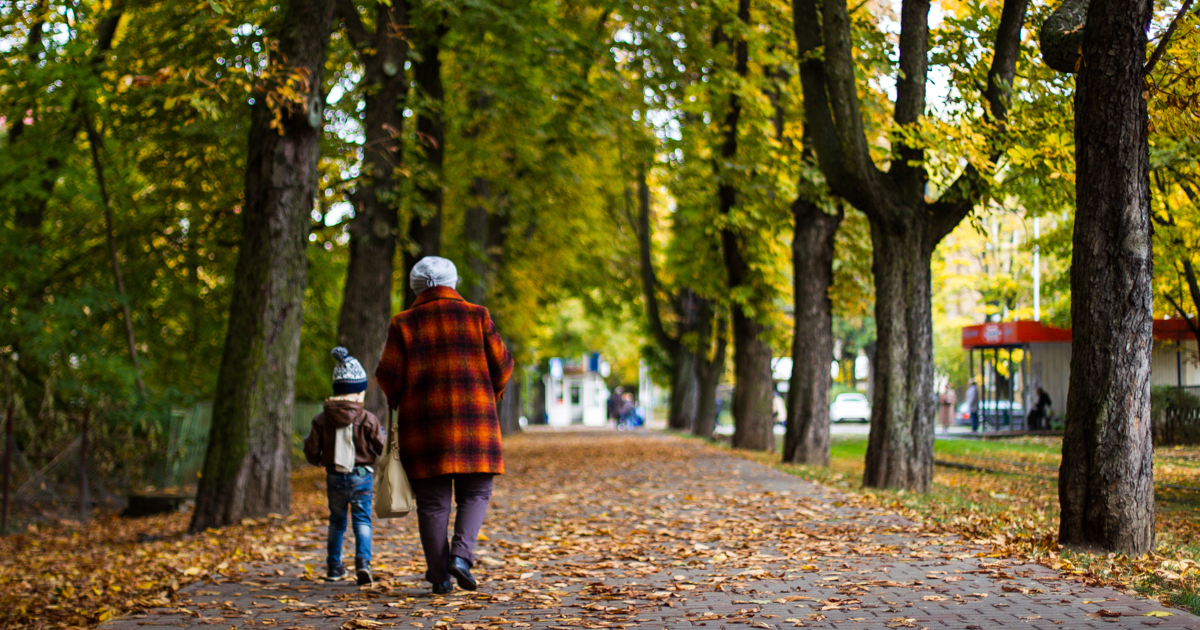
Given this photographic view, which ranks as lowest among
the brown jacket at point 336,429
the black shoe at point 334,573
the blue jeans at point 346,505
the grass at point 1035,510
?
the black shoe at point 334,573

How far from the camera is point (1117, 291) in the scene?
6902 mm

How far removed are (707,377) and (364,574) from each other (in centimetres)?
2313

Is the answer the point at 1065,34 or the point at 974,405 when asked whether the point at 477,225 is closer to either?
the point at 1065,34

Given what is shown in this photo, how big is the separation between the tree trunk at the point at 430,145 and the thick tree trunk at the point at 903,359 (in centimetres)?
649

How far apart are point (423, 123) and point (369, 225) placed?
2871 millimetres

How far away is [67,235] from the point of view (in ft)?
57.3

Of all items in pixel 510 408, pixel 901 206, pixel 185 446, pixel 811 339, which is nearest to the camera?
pixel 901 206

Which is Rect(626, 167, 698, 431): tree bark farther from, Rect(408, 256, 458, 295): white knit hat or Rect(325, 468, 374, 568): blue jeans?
Rect(408, 256, 458, 295): white knit hat

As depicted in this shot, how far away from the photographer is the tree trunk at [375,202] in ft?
47.2

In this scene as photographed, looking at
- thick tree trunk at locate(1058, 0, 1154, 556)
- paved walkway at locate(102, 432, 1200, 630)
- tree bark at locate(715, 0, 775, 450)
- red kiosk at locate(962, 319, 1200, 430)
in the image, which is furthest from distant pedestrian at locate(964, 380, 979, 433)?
thick tree trunk at locate(1058, 0, 1154, 556)

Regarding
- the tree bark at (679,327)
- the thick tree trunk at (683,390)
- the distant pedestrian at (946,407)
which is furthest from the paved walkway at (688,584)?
the distant pedestrian at (946,407)

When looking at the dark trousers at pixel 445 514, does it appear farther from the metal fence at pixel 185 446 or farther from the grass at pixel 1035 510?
the metal fence at pixel 185 446

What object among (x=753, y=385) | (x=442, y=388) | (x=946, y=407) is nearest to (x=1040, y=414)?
(x=946, y=407)

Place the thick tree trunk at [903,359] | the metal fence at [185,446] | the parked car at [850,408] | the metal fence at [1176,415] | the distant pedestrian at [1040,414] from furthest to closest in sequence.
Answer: the parked car at [850,408] → the distant pedestrian at [1040,414] → the metal fence at [185,446] → the metal fence at [1176,415] → the thick tree trunk at [903,359]
